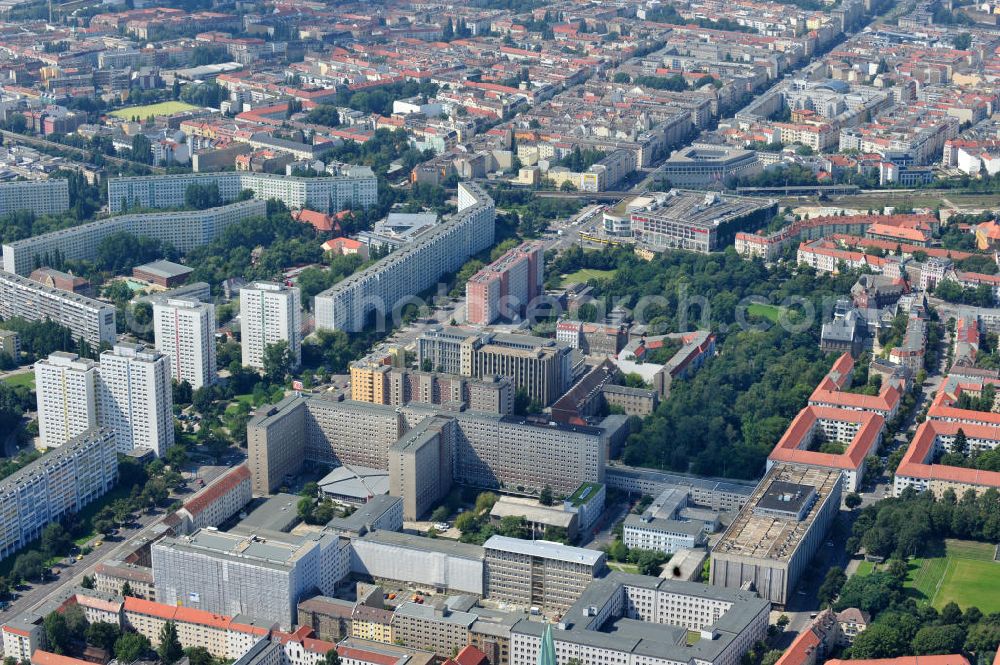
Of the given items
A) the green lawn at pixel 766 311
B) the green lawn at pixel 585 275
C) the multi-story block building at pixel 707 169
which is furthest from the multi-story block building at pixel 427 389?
the multi-story block building at pixel 707 169

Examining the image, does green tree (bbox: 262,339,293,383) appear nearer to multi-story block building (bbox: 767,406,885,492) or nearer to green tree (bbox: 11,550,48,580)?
green tree (bbox: 11,550,48,580)

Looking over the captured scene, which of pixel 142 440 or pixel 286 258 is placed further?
pixel 286 258

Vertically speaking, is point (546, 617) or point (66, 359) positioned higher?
point (66, 359)

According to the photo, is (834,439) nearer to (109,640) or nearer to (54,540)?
(54,540)

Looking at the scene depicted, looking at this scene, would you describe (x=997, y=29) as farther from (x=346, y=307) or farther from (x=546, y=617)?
(x=546, y=617)

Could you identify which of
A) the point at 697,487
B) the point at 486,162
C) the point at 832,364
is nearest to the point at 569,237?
the point at 486,162

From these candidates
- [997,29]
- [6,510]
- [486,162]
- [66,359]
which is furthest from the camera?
[997,29]

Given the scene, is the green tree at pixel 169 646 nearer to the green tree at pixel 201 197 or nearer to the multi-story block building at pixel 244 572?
the multi-story block building at pixel 244 572
